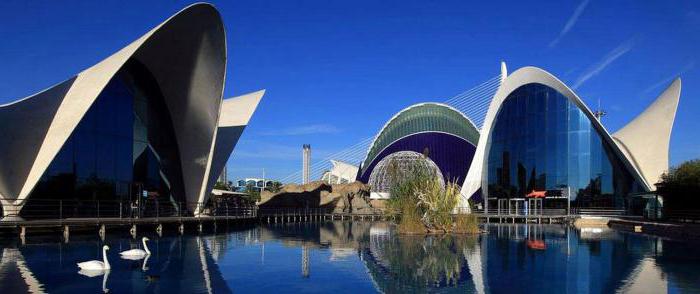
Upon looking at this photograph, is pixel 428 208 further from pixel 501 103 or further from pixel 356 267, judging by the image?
pixel 501 103

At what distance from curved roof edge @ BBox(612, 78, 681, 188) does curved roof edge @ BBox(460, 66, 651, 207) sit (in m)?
1.10

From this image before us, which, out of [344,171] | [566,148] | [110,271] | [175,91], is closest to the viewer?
[110,271]

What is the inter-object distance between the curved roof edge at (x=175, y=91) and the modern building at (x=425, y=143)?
40532mm

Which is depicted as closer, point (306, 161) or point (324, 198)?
point (324, 198)

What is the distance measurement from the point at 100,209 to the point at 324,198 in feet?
120

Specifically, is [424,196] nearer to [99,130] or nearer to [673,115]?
[99,130]

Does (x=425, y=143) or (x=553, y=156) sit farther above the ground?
(x=425, y=143)

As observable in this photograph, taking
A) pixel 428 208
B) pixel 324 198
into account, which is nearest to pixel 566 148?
pixel 428 208

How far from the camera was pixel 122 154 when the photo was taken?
3238 centimetres

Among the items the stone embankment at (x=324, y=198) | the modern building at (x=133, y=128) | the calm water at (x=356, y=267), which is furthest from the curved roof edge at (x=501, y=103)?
the modern building at (x=133, y=128)

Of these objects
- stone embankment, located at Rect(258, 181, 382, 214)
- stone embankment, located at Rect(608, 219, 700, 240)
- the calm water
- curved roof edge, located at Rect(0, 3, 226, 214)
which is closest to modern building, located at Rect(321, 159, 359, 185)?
stone embankment, located at Rect(258, 181, 382, 214)

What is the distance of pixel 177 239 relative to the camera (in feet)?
93.0

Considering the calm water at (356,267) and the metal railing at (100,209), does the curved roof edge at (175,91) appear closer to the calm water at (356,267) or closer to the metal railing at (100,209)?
the metal railing at (100,209)

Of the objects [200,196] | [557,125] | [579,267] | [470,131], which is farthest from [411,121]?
[579,267]
